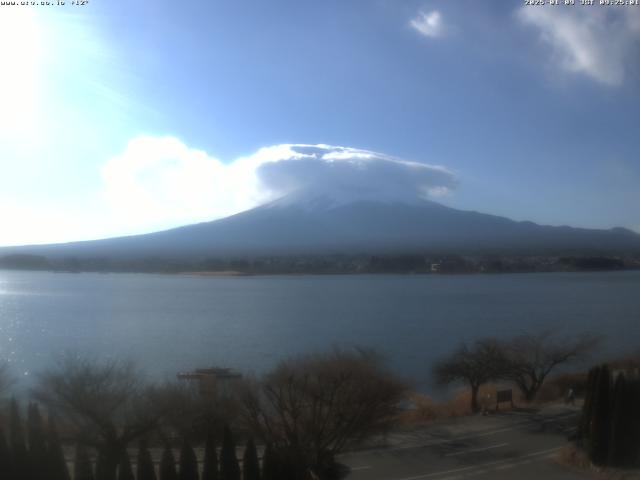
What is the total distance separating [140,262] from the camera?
4128cm

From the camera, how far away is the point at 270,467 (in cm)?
566

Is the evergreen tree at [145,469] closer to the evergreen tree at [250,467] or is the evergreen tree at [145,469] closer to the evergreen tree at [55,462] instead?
the evergreen tree at [55,462]

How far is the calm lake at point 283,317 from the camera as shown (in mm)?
13969

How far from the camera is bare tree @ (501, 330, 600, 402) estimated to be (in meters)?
12.0

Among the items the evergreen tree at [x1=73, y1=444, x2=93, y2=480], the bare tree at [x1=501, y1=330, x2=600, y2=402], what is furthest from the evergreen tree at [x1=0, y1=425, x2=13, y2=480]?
the bare tree at [x1=501, y1=330, x2=600, y2=402]

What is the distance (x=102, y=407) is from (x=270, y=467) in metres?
1.95

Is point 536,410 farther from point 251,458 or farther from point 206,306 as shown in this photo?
point 206,306

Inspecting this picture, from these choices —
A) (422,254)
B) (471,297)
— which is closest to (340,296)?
(471,297)

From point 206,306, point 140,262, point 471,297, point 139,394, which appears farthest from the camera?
point 140,262

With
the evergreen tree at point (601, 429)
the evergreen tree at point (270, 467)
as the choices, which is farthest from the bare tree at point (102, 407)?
the evergreen tree at point (601, 429)

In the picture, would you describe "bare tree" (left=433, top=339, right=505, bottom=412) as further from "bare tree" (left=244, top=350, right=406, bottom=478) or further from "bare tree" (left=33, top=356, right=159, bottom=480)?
"bare tree" (left=33, top=356, right=159, bottom=480)

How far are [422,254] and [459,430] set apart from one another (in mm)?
34485

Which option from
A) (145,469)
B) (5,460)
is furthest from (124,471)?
(5,460)

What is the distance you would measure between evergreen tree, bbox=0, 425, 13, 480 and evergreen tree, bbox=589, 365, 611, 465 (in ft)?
18.3
